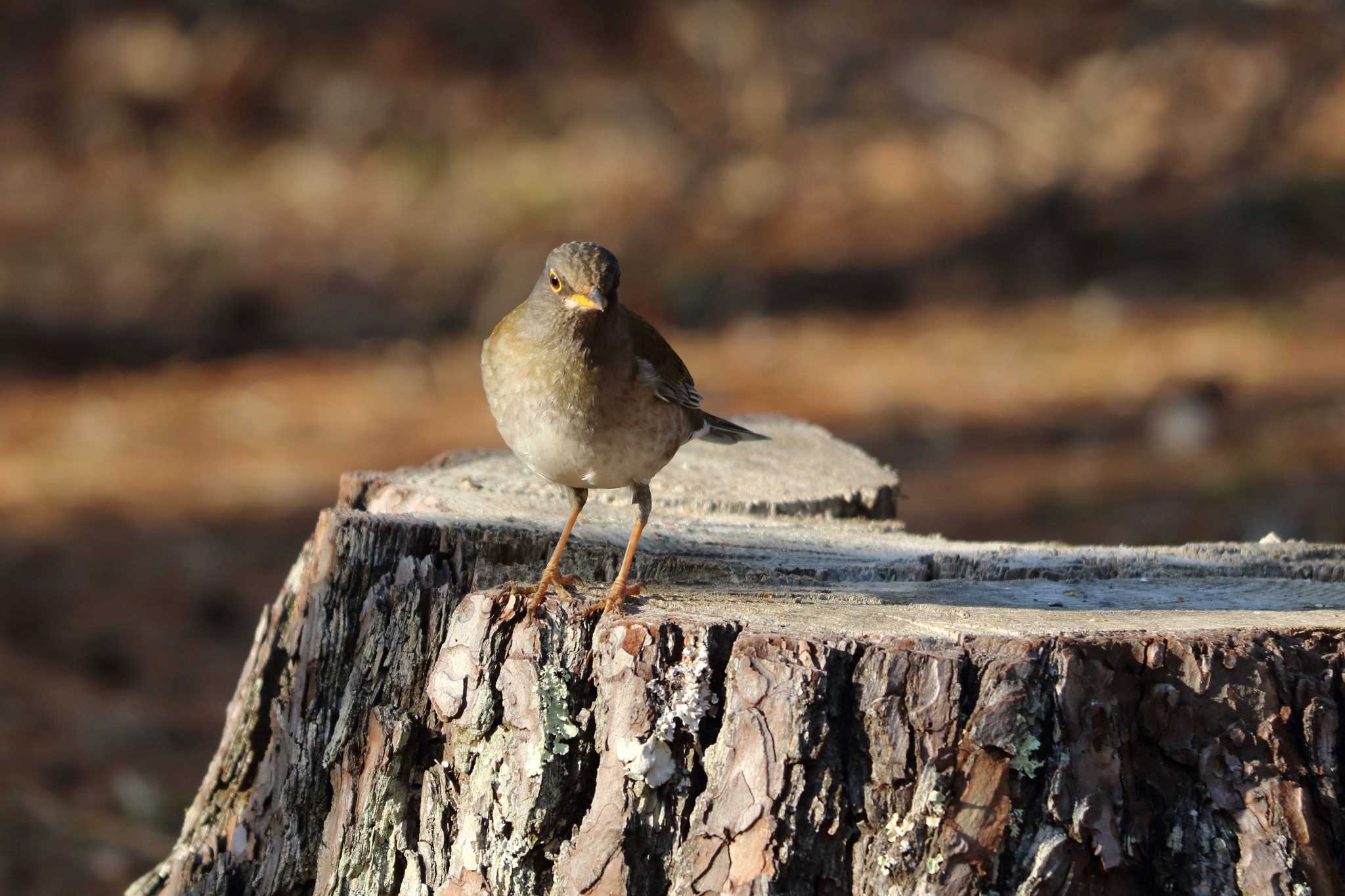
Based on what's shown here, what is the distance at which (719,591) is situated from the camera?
11.7 feet

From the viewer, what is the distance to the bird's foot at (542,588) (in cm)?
329

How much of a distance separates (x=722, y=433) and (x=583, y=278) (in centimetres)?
100

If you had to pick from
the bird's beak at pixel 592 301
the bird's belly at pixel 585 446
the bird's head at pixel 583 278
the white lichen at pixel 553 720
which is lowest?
the white lichen at pixel 553 720

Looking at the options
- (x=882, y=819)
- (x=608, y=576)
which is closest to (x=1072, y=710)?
(x=882, y=819)

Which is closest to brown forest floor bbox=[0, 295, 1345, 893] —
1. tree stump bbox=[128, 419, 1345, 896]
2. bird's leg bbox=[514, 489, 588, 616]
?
tree stump bbox=[128, 419, 1345, 896]

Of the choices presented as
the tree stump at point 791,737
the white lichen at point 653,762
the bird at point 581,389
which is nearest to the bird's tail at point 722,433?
the bird at point 581,389

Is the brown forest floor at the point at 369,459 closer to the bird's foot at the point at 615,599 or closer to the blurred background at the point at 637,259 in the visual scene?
the blurred background at the point at 637,259

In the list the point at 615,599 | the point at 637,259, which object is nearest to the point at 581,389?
the point at 615,599

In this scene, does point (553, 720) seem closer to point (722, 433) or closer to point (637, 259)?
point (722, 433)

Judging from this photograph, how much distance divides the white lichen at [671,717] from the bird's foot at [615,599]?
0.79 feet

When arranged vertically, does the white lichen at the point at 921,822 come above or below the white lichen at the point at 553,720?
below

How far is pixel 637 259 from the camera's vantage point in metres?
12.6

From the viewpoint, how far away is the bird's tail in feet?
14.3

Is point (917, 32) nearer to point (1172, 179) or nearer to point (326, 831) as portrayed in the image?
point (1172, 179)
